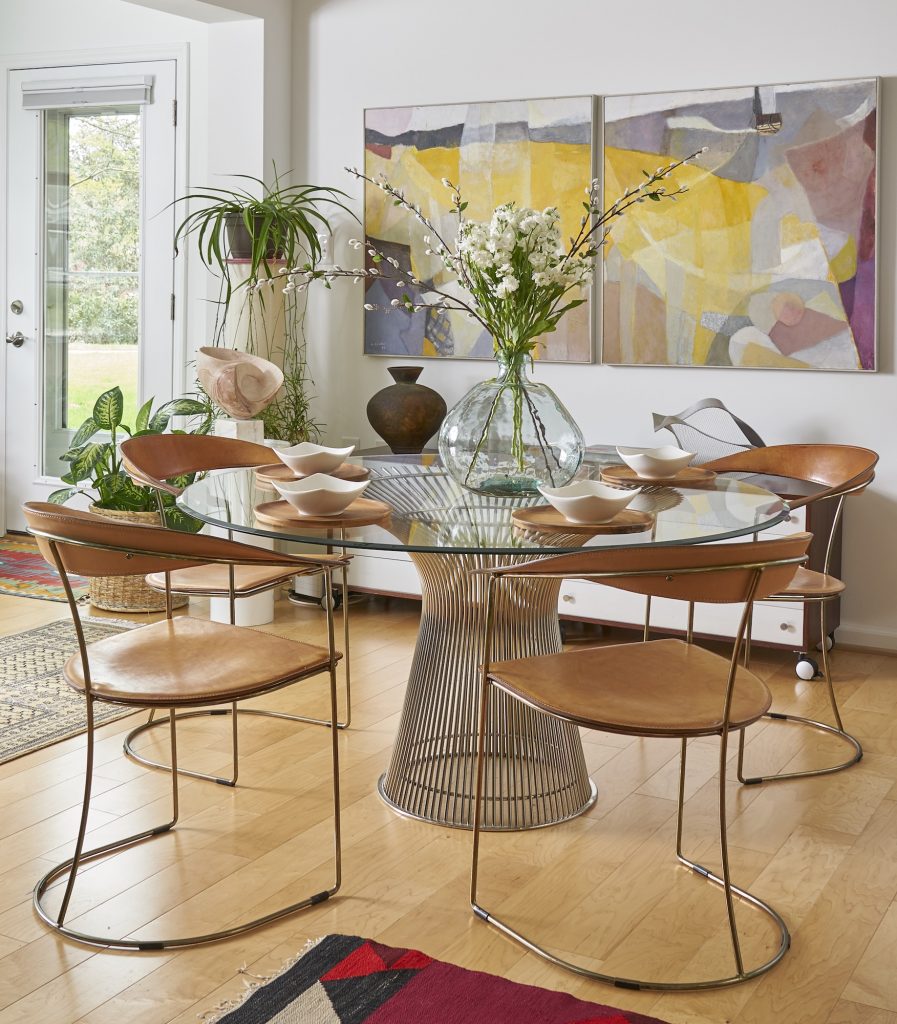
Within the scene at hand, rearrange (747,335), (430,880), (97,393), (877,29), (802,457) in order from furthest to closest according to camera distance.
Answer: (97,393)
(747,335)
(877,29)
(802,457)
(430,880)

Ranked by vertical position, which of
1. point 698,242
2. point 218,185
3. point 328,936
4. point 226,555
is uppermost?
point 218,185

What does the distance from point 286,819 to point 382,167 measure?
308cm

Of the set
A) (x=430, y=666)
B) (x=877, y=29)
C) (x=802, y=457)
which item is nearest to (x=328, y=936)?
(x=430, y=666)

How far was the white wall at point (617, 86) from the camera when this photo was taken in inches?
170

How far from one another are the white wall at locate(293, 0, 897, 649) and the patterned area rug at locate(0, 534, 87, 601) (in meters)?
1.36

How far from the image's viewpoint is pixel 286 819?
2.93 m

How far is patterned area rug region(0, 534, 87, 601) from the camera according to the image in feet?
16.8

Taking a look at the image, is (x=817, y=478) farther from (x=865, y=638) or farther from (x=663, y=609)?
(x=865, y=638)

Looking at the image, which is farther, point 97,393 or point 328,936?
point 97,393

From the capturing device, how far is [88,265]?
6000mm

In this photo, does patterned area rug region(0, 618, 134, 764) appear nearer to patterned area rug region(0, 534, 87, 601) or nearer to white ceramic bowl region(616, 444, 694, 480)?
patterned area rug region(0, 534, 87, 601)

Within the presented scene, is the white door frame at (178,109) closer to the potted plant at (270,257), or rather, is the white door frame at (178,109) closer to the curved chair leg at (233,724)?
the potted plant at (270,257)

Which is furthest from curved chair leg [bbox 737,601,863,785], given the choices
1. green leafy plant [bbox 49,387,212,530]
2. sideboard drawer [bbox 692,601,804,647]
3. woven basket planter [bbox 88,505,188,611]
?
green leafy plant [bbox 49,387,212,530]

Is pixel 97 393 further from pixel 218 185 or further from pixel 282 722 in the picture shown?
pixel 282 722
